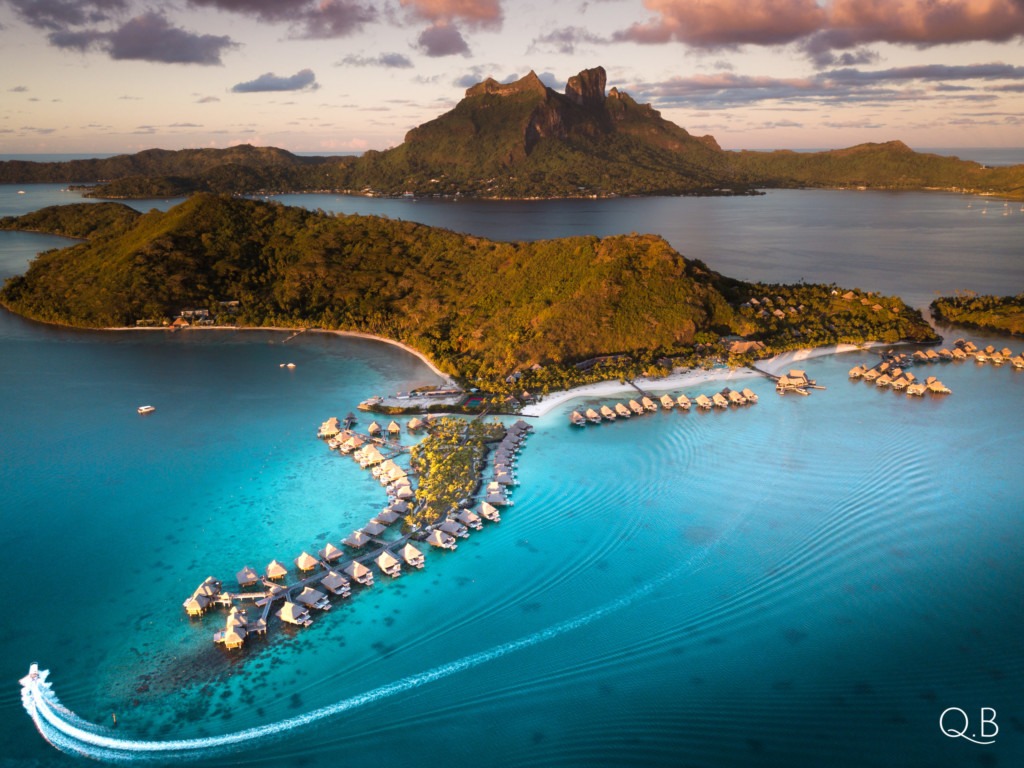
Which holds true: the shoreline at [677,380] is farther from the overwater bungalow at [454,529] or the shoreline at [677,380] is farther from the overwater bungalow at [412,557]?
the overwater bungalow at [412,557]

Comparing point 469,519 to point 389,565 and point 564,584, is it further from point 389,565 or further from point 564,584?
point 564,584

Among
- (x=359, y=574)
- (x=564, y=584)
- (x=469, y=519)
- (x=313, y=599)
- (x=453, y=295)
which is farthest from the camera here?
(x=453, y=295)

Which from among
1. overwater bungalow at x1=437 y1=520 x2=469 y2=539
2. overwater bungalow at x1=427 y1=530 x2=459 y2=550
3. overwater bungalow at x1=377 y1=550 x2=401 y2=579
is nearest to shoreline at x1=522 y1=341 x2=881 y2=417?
overwater bungalow at x1=437 y1=520 x2=469 y2=539

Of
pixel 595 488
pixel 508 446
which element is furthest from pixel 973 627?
pixel 508 446

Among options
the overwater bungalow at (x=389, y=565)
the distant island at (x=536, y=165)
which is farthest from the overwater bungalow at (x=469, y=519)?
the distant island at (x=536, y=165)

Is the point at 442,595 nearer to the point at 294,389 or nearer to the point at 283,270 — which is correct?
the point at 294,389

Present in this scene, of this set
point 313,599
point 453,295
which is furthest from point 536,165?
point 313,599
